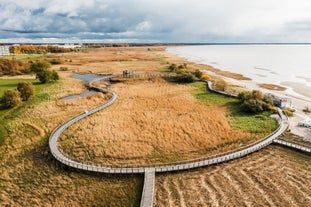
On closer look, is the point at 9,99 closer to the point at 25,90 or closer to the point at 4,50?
the point at 25,90

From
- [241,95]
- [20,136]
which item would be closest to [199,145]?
[241,95]

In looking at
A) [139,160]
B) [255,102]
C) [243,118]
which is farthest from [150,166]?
[255,102]

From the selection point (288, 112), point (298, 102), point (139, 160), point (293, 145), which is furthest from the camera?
point (298, 102)

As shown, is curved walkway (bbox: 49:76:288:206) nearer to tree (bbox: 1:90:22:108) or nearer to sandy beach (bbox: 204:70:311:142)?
sandy beach (bbox: 204:70:311:142)

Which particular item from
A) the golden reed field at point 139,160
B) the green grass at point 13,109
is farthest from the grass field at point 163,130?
the green grass at point 13,109

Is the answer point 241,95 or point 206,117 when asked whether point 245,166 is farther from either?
point 241,95

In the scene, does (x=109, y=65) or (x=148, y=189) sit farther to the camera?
(x=109, y=65)

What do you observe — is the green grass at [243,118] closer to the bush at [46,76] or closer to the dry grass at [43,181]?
the dry grass at [43,181]
